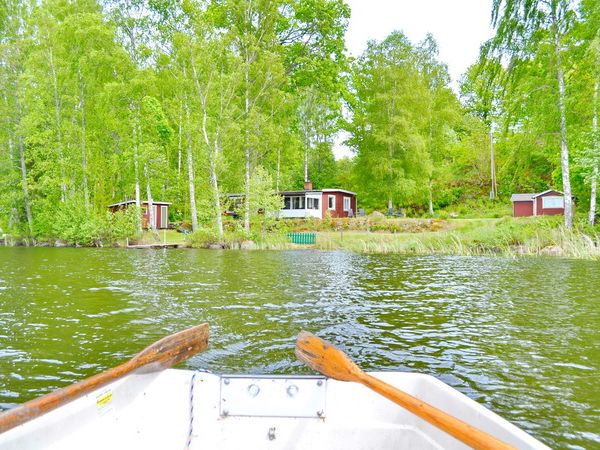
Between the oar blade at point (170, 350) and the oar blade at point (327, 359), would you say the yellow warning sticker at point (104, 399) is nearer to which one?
the oar blade at point (170, 350)

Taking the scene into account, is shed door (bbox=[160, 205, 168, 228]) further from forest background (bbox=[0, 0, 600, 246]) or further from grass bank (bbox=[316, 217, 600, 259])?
grass bank (bbox=[316, 217, 600, 259])

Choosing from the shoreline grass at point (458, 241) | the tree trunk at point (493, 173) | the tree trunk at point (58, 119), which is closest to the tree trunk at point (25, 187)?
the tree trunk at point (58, 119)

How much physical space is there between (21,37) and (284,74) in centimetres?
1862

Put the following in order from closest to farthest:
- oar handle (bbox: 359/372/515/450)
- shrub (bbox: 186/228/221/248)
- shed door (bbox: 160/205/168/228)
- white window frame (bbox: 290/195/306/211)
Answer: oar handle (bbox: 359/372/515/450) → shrub (bbox: 186/228/221/248) → shed door (bbox: 160/205/168/228) → white window frame (bbox: 290/195/306/211)

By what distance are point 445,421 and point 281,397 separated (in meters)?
1.22

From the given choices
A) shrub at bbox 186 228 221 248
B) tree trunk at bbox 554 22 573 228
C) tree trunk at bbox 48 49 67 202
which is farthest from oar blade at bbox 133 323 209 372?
tree trunk at bbox 48 49 67 202

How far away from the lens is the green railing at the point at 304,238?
25.9 metres

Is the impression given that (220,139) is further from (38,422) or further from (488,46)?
(38,422)

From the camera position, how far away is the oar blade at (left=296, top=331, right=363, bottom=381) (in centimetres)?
273

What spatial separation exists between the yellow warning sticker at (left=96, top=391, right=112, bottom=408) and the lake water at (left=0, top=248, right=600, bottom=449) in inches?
73.3

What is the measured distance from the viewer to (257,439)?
112 inches

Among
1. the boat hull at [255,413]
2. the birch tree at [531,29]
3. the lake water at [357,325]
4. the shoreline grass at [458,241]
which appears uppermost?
the birch tree at [531,29]

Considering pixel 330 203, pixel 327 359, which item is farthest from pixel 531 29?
pixel 330 203

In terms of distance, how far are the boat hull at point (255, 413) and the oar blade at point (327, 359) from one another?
111 mm
